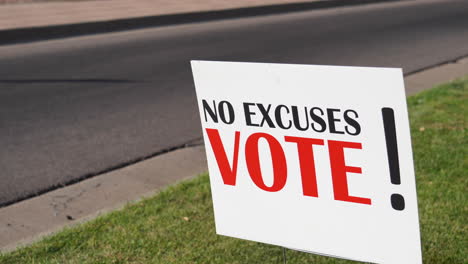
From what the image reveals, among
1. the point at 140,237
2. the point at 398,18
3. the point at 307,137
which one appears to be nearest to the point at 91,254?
the point at 140,237

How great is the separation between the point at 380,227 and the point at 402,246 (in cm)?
12

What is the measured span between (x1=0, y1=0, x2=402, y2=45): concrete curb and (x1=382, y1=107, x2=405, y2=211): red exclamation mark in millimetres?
→ 12442

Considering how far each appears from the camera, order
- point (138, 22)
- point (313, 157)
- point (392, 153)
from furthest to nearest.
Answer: point (138, 22) → point (313, 157) → point (392, 153)

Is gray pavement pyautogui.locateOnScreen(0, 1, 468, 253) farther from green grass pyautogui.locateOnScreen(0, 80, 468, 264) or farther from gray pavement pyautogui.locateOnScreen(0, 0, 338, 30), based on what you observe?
gray pavement pyautogui.locateOnScreen(0, 0, 338, 30)

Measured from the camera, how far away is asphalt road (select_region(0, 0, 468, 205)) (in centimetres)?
649

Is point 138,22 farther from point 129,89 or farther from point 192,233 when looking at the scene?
point 192,233

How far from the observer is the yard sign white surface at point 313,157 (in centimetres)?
262

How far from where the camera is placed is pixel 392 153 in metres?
2.63

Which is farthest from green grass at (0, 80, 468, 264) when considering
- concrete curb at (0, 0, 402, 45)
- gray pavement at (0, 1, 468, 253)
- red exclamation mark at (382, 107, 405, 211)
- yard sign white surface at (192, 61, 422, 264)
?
concrete curb at (0, 0, 402, 45)

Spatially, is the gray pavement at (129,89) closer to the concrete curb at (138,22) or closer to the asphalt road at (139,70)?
the asphalt road at (139,70)

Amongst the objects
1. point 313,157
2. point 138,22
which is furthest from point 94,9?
point 313,157

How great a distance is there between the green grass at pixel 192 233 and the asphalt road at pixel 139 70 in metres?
1.26

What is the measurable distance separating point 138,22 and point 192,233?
1289 centimetres

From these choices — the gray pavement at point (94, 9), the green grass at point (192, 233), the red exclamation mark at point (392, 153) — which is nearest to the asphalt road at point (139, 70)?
the green grass at point (192, 233)
